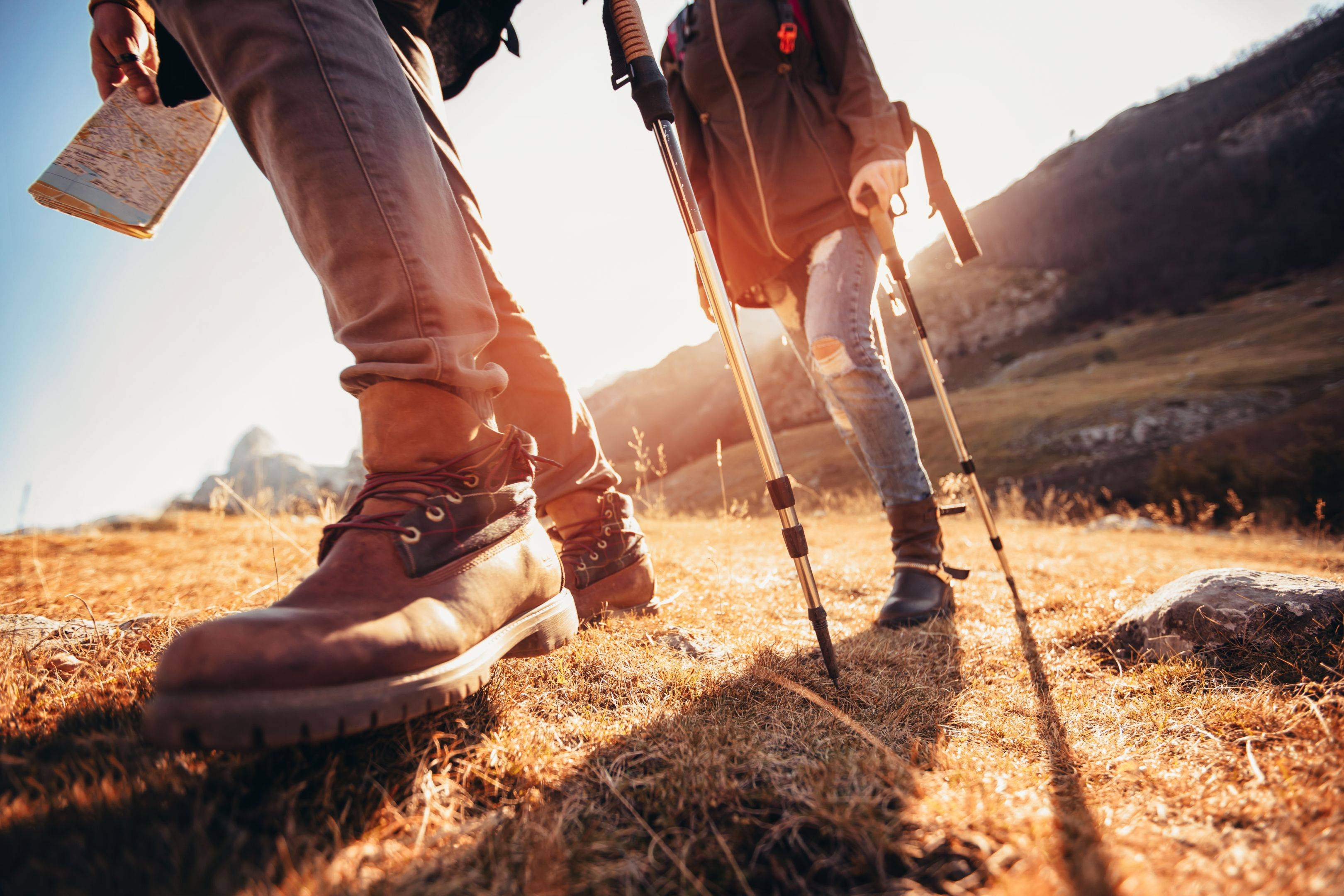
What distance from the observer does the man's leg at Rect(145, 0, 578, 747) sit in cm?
95

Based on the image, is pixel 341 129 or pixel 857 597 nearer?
pixel 341 129

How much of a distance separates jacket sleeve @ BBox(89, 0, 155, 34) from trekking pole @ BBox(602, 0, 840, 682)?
1094mm

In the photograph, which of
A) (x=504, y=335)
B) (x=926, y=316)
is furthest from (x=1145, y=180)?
(x=504, y=335)

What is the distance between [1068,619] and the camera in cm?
205

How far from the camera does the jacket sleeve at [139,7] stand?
1310 mm

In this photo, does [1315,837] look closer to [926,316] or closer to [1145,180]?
[926,316]

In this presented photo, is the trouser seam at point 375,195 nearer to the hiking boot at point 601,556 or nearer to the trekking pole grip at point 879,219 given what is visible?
the hiking boot at point 601,556

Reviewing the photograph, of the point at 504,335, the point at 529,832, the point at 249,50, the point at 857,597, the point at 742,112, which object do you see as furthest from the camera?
the point at 857,597

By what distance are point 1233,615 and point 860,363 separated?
1.27 metres

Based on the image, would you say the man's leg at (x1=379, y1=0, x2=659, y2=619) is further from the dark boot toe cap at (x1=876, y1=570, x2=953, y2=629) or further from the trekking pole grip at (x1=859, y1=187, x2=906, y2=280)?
the trekking pole grip at (x1=859, y1=187, x2=906, y2=280)

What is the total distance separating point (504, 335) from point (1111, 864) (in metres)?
1.64

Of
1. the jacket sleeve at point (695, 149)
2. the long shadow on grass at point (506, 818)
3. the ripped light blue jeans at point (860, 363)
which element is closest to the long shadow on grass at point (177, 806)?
the long shadow on grass at point (506, 818)

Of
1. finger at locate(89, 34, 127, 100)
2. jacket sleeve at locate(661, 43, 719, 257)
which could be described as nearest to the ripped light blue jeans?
jacket sleeve at locate(661, 43, 719, 257)

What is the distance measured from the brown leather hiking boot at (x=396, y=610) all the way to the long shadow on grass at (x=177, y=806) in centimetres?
8
